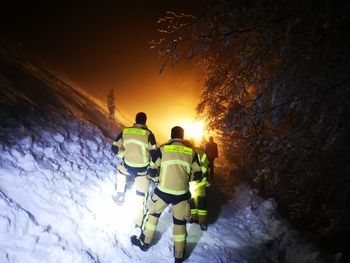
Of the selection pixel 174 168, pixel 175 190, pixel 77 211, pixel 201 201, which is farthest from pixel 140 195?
pixel 201 201

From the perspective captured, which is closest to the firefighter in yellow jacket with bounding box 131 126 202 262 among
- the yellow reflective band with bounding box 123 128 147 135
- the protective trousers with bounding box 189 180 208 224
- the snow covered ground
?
the snow covered ground

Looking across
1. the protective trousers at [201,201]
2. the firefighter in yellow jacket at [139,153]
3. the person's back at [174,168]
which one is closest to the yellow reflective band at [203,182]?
the protective trousers at [201,201]

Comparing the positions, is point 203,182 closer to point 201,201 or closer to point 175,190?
point 201,201

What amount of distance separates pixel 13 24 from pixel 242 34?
3747cm

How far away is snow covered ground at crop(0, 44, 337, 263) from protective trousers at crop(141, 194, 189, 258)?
38 cm

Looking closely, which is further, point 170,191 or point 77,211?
point 77,211

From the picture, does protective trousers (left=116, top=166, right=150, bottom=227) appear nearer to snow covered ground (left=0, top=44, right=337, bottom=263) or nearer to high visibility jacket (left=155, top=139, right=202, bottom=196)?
snow covered ground (left=0, top=44, right=337, bottom=263)

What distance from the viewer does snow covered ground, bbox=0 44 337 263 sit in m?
5.17

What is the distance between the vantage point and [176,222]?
584 centimetres

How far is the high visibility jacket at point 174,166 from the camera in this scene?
582 centimetres

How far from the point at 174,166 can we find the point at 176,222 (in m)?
1.08

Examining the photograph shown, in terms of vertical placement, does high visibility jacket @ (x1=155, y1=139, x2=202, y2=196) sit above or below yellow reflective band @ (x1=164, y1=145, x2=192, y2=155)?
below

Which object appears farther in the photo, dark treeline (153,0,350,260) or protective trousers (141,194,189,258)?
protective trousers (141,194,189,258)

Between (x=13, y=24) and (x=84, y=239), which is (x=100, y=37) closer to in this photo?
(x=13, y=24)
